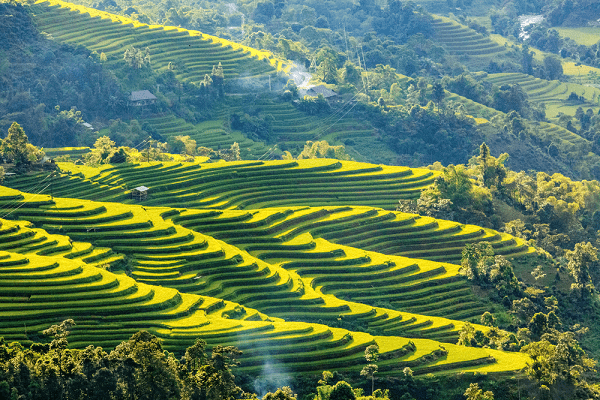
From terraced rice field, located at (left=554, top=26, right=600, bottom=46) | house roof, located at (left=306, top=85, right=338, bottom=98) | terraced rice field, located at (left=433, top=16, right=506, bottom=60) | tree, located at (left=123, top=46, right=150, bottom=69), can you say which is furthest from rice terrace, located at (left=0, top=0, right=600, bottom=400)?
terraced rice field, located at (left=554, top=26, right=600, bottom=46)

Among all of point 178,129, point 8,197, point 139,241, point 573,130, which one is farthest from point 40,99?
point 573,130

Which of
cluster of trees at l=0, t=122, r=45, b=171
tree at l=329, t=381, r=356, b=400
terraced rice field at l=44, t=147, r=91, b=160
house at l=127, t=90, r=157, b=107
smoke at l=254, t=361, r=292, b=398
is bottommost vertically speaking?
smoke at l=254, t=361, r=292, b=398

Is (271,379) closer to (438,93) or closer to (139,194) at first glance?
(139,194)

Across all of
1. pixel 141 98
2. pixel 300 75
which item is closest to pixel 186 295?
pixel 141 98

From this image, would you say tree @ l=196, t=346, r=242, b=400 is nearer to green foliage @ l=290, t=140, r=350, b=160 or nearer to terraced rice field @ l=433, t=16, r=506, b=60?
green foliage @ l=290, t=140, r=350, b=160

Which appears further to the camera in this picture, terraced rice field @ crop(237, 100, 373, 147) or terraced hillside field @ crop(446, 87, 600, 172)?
terraced hillside field @ crop(446, 87, 600, 172)

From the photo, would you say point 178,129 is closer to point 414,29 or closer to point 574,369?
point 574,369

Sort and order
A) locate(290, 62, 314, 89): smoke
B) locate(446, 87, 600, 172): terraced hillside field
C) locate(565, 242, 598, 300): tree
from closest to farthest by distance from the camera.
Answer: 1. locate(565, 242, 598, 300): tree
2. locate(290, 62, 314, 89): smoke
3. locate(446, 87, 600, 172): terraced hillside field
